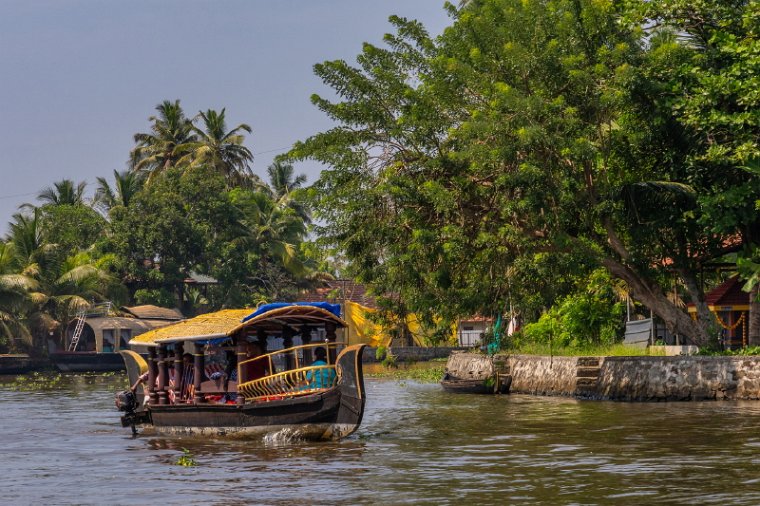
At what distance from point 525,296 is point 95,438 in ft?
42.4

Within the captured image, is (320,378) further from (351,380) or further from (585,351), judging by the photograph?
(585,351)

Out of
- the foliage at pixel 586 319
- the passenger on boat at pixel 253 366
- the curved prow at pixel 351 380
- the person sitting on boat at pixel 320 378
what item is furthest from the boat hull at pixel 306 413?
the foliage at pixel 586 319

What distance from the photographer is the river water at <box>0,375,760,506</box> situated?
1499 centimetres

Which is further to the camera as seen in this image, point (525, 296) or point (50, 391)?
point (50, 391)

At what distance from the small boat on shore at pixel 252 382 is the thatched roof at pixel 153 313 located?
123 feet

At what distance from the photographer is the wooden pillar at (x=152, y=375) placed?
24.8 m

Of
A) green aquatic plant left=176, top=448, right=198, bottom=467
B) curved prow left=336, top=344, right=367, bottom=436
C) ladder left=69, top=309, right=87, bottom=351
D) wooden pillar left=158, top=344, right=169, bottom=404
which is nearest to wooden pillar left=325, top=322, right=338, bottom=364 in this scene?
curved prow left=336, top=344, right=367, bottom=436

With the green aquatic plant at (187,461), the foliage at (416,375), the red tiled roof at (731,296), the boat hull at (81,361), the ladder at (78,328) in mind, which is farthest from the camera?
the ladder at (78,328)

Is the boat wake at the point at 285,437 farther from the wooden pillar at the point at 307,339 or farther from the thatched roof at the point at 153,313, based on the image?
the thatched roof at the point at 153,313

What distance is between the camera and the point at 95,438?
80.1ft

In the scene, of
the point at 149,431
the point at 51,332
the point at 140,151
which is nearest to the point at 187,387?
the point at 149,431

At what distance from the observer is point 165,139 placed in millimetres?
76438

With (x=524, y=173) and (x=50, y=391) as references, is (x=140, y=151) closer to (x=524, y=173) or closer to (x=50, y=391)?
(x=50, y=391)

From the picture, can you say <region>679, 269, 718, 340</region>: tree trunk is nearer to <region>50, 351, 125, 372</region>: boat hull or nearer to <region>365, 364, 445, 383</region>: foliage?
<region>365, 364, 445, 383</region>: foliage
